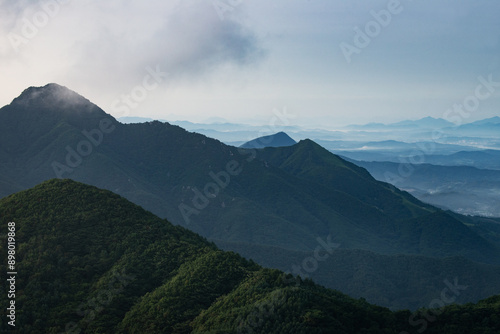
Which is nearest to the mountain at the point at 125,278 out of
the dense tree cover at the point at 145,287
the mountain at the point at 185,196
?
the dense tree cover at the point at 145,287

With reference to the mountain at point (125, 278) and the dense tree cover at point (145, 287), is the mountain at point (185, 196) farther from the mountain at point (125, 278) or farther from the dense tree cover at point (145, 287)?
the dense tree cover at point (145, 287)

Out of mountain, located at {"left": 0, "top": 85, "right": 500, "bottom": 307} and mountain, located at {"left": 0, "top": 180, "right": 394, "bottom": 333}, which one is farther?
mountain, located at {"left": 0, "top": 85, "right": 500, "bottom": 307}

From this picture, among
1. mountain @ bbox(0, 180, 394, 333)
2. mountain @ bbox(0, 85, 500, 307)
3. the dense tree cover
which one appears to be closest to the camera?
the dense tree cover

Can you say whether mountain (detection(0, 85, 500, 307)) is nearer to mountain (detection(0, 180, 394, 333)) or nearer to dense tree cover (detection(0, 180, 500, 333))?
mountain (detection(0, 180, 394, 333))

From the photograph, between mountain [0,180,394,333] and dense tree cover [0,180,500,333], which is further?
mountain [0,180,394,333]

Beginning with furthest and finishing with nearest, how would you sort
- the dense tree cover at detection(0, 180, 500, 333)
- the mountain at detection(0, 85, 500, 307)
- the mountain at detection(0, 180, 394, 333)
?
the mountain at detection(0, 85, 500, 307)
the mountain at detection(0, 180, 394, 333)
the dense tree cover at detection(0, 180, 500, 333)

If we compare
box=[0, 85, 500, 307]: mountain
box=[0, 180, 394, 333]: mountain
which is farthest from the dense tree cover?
box=[0, 85, 500, 307]: mountain

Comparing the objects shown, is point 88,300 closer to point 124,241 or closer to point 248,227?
point 124,241

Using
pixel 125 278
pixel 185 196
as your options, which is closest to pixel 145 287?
pixel 125 278

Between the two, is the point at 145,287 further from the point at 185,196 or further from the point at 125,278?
the point at 185,196
